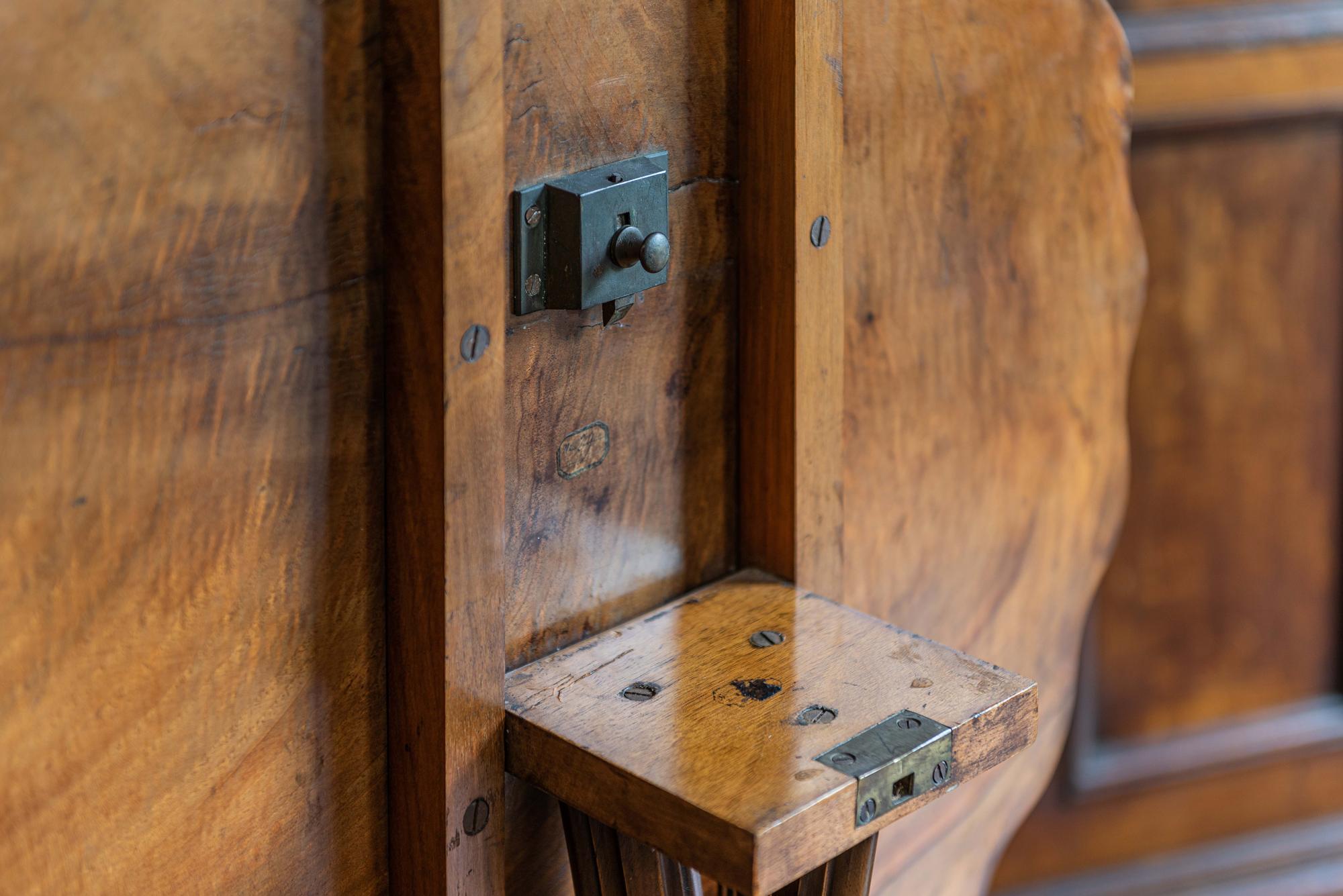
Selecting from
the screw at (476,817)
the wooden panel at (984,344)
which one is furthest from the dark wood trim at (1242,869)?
the screw at (476,817)

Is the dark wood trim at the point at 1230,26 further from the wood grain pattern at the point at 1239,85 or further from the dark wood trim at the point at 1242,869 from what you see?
the dark wood trim at the point at 1242,869

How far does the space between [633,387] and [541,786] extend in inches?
6.9

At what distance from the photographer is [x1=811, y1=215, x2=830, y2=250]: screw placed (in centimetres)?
73

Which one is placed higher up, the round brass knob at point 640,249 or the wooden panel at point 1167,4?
the wooden panel at point 1167,4

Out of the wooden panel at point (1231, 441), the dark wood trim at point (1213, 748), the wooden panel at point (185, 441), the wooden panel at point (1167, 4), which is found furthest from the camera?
the dark wood trim at point (1213, 748)

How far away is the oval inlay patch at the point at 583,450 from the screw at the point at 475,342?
83 mm

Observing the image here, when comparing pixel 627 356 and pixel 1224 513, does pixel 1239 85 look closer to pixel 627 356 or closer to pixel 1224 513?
pixel 1224 513

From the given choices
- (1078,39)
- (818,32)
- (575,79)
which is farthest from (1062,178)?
(575,79)

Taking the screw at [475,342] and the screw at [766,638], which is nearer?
the screw at [475,342]

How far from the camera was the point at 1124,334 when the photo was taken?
981mm

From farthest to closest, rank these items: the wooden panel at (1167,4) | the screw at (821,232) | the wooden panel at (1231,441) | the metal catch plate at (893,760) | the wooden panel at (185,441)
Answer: the wooden panel at (1231,441) < the wooden panel at (1167,4) < the screw at (821,232) < the metal catch plate at (893,760) < the wooden panel at (185,441)

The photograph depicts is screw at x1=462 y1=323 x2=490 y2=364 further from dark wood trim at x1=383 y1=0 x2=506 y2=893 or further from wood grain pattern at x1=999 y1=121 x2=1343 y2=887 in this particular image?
wood grain pattern at x1=999 y1=121 x2=1343 y2=887

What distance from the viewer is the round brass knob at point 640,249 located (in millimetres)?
644

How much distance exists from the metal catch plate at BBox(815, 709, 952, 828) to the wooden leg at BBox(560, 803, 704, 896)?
3.7 inches
